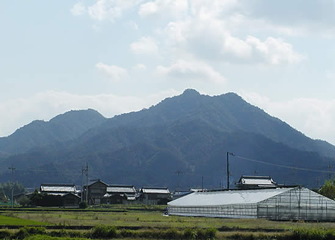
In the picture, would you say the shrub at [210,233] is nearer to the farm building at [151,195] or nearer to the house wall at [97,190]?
the house wall at [97,190]

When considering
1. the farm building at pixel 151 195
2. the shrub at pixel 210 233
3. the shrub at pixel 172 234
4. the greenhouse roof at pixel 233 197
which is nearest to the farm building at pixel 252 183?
the farm building at pixel 151 195

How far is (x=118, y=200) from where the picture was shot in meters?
120

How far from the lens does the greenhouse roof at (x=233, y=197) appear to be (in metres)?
51.8

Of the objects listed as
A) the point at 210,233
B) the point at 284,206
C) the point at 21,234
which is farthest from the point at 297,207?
the point at 21,234

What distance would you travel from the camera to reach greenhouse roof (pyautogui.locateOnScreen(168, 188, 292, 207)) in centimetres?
5181

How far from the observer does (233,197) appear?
56688 millimetres

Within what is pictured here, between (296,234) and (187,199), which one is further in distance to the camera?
(187,199)

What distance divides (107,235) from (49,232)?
136 inches

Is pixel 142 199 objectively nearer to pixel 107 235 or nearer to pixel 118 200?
pixel 118 200

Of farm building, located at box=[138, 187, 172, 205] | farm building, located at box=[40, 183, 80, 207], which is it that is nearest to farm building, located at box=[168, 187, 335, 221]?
farm building, located at box=[40, 183, 80, 207]

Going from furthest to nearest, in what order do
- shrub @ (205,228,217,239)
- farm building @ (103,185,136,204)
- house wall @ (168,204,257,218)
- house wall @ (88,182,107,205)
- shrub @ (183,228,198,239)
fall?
house wall @ (88,182,107,205), farm building @ (103,185,136,204), house wall @ (168,204,257,218), shrub @ (205,228,217,239), shrub @ (183,228,198,239)

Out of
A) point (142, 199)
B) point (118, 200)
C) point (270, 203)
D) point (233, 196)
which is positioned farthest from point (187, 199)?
point (142, 199)

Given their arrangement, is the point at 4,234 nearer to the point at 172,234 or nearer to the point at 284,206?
the point at 172,234

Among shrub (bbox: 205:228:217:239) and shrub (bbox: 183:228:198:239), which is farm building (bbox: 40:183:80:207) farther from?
shrub (bbox: 205:228:217:239)
